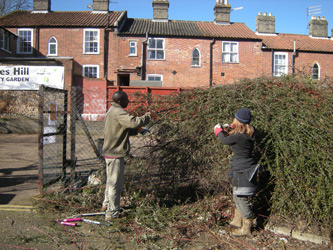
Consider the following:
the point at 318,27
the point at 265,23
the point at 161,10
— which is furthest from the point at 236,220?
the point at 318,27

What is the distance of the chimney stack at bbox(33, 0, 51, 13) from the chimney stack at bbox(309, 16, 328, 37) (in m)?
27.0

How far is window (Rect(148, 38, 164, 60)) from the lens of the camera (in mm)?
23172

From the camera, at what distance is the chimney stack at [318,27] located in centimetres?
2769

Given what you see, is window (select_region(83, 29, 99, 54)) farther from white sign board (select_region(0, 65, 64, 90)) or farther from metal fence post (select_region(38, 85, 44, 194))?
metal fence post (select_region(38, 85, 44, 194))

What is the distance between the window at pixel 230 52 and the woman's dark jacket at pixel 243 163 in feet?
71.9

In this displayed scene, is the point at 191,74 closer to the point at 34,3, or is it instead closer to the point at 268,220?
the point at 34,3

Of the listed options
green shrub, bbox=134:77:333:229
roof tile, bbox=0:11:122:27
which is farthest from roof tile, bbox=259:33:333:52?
green shrub, bbox=134:77:333:229

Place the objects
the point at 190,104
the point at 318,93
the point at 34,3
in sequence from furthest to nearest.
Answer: the point at 34,3
the point at 190,104
the point at 318,93

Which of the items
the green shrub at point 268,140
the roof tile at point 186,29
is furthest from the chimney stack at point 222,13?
the green shrub at point 268,140

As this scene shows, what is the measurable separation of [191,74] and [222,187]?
20.3 meters

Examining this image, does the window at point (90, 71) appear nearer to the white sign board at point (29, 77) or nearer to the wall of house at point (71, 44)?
the wall of house at point (71, 44)

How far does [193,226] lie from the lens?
349 cm

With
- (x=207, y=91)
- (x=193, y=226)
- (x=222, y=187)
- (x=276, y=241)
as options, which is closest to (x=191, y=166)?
(x=222, y=187)

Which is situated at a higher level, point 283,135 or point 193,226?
point 283,135
